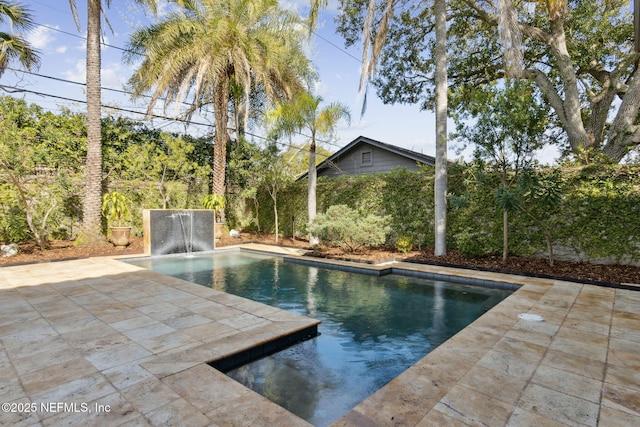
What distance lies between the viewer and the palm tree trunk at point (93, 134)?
9055 mm

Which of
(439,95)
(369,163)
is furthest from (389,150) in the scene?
(439,95)

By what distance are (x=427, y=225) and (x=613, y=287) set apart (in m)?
4.25

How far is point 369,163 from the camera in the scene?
49.9 ft

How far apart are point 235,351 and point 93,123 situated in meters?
9.35

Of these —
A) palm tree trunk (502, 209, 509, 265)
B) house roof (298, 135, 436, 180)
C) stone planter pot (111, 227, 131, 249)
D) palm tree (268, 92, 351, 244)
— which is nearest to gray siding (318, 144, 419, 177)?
house roof (298, 135, 436, 180)

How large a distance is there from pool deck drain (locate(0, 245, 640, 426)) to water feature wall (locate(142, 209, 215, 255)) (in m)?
4.38

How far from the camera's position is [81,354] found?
9.78 feet

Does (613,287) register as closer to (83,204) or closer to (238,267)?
(238,267)

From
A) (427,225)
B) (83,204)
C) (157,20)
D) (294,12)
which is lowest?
(427,225)

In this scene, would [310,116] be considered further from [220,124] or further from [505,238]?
[505,238]

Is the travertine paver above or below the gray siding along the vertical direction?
below

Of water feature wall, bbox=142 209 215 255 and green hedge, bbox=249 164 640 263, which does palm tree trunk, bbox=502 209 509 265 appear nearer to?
green hedge, bbox=249 164 640 263

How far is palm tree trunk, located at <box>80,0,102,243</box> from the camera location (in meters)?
9.05

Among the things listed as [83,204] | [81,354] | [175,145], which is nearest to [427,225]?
[81,354]
